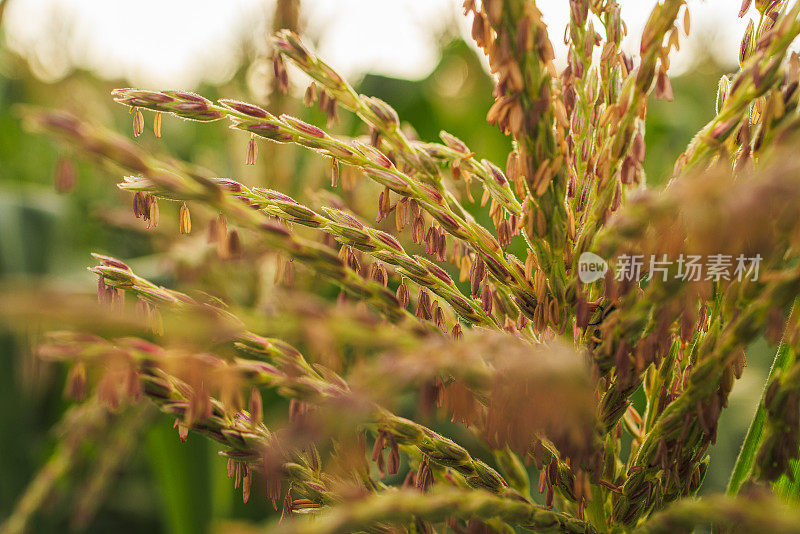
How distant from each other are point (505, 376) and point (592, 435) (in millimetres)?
193

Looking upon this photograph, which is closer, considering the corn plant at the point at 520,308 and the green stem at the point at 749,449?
the corn plant at the point at 520,308

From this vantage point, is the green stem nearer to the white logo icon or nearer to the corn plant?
the corn plant

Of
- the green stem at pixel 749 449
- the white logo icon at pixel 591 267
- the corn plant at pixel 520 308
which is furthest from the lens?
the green stem at pixel 749 449

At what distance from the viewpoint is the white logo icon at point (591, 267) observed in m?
0.81

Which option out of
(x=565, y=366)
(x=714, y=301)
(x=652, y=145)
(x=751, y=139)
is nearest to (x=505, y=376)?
(x=565, y=366)

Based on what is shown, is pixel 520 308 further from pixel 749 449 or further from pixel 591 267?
pixel 749 449

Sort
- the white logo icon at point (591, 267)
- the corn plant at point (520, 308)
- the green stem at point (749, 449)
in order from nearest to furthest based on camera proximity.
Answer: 1. the corn plant at point (520, 308)
2. the white logo icon at point (591, 267)
3. the green stem at point (749, 449)

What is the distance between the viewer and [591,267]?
2.68 ft

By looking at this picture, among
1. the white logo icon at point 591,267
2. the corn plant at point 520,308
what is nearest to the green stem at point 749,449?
the corn plant at point 520,308

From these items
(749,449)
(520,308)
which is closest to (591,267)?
(520,308)

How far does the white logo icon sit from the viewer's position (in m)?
0.81

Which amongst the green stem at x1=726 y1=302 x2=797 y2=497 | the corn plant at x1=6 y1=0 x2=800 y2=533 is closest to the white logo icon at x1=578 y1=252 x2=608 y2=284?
the corn plant at x1=6 y1=0 x2=800 y2=533

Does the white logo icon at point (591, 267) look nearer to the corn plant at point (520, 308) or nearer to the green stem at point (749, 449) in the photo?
the corn plant at point (520, 308)

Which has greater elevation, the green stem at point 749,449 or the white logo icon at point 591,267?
the white logo icon at point 591,267
